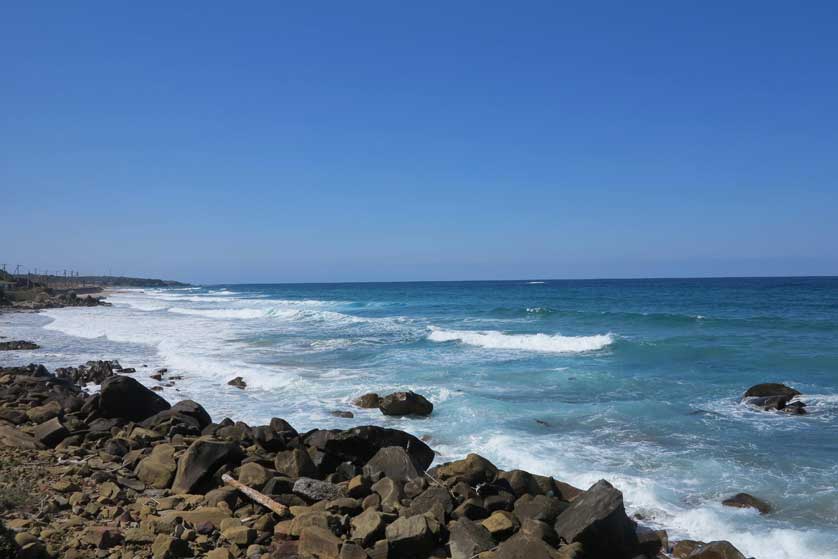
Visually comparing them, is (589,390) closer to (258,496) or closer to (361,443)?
(361,443)

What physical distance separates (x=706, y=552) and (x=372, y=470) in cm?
427

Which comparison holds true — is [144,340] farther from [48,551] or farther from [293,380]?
[48,551]

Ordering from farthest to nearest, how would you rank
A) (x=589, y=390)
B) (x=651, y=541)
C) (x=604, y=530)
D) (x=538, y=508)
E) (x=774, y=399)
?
1. (x=589, y=390)
2. (x=774, y=399)
3. (x=538, y=508)
4. (x=651, y=541)
5. (x=604, y=530)

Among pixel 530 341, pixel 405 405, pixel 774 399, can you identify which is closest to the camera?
pixel 405 405

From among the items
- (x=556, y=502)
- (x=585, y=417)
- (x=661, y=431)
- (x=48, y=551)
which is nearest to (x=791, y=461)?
(x=661, y=431)

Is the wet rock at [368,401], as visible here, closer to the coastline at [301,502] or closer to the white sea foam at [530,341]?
the coastline at [301,502]

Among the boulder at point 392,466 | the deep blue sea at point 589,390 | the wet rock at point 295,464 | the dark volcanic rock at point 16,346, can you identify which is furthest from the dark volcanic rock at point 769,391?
the dark volcanic rock at point 16,346

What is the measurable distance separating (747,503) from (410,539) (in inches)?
202

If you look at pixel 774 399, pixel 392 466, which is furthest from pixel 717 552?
pixel 774 399

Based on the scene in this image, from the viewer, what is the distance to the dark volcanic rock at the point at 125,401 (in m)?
11.2

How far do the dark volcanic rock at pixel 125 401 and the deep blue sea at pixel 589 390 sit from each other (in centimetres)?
179

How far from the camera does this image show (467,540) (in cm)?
609

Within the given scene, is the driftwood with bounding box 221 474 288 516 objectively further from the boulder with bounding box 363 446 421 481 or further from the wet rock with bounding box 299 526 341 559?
the boulder with bounding box 363 446 421 481

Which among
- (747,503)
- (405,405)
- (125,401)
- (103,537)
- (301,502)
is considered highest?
(125,401)
